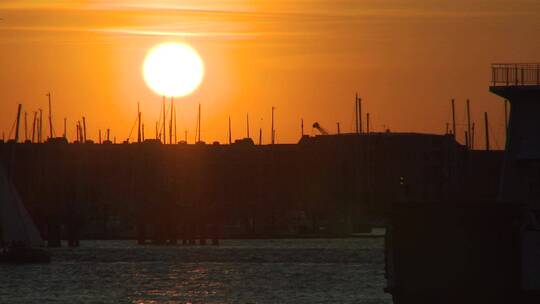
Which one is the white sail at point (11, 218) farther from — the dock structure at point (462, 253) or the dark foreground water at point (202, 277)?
the dock structure at point (462, 253)

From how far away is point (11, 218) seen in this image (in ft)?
410

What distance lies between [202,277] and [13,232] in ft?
85.5

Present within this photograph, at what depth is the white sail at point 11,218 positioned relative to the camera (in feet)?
407

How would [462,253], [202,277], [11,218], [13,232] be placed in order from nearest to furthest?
[462,253]
[202,277]
[11,218]
[13,232]

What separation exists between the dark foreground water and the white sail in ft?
10.2

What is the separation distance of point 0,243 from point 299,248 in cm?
5319

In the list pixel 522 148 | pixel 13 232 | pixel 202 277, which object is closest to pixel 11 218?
pixel 13 232

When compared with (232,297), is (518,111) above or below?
above

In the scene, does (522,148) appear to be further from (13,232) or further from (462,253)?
(13,232)

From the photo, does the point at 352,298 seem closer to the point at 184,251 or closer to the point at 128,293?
the point at 128,293

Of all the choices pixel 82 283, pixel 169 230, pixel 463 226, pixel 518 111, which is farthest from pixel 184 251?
pixel 463 226

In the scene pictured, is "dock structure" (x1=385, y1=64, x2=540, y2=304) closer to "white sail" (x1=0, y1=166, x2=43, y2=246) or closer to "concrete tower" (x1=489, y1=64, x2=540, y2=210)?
"concrete tower" (x1=489, y1=64, x2=540, y2=210)

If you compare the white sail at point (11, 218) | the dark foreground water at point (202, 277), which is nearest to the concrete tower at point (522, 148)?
the dark foreground water at point (202, 277)

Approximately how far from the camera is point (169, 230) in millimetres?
196750
